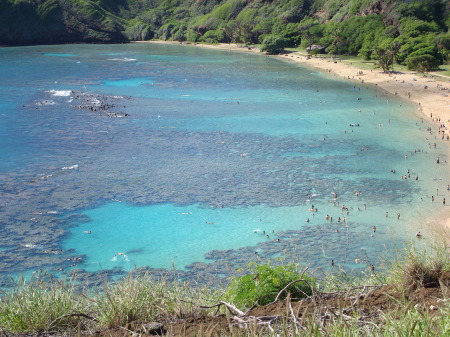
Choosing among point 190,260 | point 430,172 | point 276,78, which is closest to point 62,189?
point 190,260

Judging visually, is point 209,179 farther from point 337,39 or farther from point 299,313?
point 337,39

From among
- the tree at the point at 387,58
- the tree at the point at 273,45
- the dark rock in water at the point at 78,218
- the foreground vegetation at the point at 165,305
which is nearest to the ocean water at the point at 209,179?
the dark rock in water at the point at 78,218

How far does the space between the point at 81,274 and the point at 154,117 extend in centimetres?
2992

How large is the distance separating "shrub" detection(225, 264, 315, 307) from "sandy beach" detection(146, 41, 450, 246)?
603 inches

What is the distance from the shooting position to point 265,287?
8273 millimetres

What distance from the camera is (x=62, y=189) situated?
27.7 m

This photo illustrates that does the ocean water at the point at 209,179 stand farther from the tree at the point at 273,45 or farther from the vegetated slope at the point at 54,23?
the vegetated slope at the point at 54,23

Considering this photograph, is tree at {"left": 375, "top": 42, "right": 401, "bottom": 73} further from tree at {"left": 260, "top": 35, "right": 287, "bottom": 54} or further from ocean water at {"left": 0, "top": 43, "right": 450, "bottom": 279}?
tree at {"left": 260, "top": 35, "right": 287, "bottom": 54}

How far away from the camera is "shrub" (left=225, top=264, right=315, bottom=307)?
317 inches

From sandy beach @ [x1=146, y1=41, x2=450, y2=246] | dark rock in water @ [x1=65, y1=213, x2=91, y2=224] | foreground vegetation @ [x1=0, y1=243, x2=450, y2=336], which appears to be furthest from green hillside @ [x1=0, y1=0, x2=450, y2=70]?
foreground vegetation @ [x1=0, y1=243, x2=450, y2=336]

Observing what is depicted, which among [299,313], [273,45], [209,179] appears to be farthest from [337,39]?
[299,313]

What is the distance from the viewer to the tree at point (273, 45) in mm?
105188

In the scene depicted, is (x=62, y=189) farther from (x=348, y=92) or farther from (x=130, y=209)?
(x=348, y=92)

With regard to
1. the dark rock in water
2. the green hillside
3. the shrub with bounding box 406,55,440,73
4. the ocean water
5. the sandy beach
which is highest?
the green hillside
